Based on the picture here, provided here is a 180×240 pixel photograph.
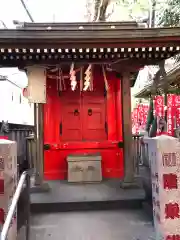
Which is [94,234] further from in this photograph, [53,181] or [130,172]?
[53,181]

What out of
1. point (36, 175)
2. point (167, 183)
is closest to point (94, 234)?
point (167, 183)

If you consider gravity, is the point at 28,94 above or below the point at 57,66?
below

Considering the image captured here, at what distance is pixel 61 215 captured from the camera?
7.02m

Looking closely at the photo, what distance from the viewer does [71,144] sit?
956 cm

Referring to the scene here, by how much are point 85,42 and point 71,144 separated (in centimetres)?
328

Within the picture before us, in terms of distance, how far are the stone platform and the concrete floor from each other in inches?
9.5

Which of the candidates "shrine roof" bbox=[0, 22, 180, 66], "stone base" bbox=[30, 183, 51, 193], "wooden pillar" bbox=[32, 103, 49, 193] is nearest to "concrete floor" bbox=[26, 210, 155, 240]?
"stone base" bbox=[30, 183, 51, 193]

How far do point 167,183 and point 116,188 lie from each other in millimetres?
3785

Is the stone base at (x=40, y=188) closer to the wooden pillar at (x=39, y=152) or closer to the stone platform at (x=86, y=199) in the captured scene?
the wooden pillar at (x=39, y=152)

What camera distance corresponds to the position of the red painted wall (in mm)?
9570

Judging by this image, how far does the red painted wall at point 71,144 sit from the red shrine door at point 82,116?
141mm

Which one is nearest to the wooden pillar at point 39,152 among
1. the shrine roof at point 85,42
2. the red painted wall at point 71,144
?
the red painted wall at point 71,144

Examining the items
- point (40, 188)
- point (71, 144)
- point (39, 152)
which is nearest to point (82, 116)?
point (71, 144)

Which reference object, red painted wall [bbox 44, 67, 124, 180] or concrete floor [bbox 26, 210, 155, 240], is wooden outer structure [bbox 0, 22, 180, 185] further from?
concrete floor [bbox 26, 210, 155, 240]
